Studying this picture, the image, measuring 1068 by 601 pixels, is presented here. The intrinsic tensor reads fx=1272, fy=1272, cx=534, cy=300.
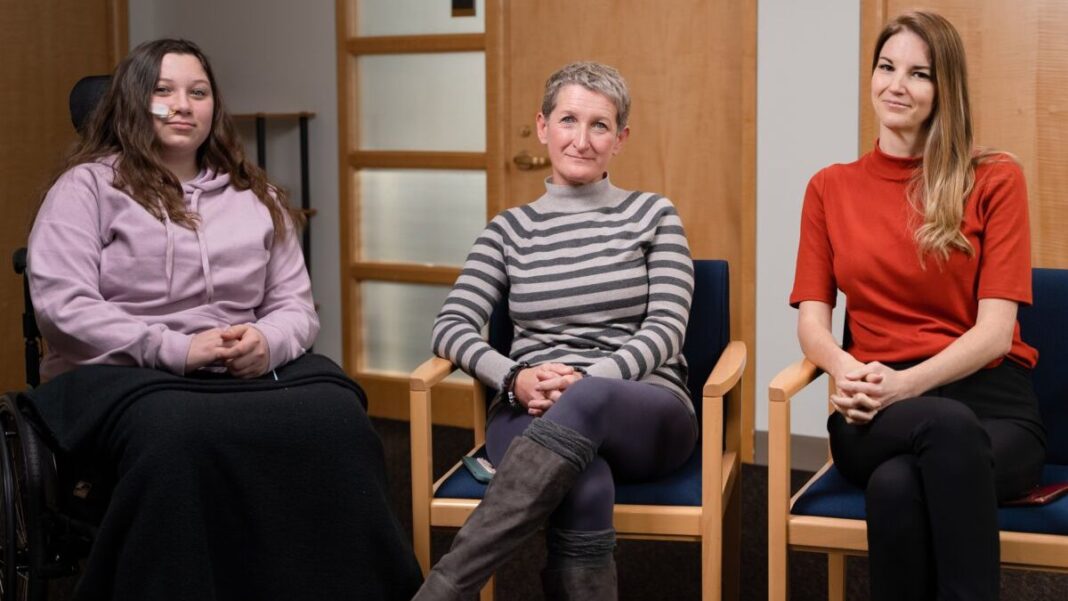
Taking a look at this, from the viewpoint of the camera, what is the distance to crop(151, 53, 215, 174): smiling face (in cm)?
244

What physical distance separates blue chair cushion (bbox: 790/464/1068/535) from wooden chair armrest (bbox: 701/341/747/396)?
9.0 inches

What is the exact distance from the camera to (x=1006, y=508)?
2043 millimetres

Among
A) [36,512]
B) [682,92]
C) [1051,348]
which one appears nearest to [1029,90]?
[682,92]

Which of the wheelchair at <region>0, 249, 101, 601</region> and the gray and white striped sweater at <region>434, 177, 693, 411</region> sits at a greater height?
the gray and white striped sweater at <region>434, 177, 693, 411</region>

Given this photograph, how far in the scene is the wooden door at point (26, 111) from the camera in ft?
14.7

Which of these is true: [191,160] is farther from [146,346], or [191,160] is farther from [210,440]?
[210,440]

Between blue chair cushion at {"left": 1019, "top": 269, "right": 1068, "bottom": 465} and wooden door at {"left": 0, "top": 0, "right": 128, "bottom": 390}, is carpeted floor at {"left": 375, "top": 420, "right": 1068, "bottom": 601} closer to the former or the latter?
blue chair cushion at {"left": 1019, "top": 269, "right": 1068, "bottom": 465}

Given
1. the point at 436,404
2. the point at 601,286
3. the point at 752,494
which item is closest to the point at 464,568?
the point at 601,286

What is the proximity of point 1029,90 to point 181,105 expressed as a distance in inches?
90.9

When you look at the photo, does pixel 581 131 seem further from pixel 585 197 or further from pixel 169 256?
pixel 169 256

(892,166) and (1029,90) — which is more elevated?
(1029,90)

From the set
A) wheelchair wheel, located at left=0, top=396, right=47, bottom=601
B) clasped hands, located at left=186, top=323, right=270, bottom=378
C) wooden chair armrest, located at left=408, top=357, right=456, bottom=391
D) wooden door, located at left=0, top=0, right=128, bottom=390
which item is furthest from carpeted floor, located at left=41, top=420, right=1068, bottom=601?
wooden door, located at left=0, top=0, right=128, bottom=390

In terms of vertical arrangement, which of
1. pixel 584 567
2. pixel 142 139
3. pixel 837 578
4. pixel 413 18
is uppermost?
pixel 413 18

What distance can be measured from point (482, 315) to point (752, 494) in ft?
4.86
